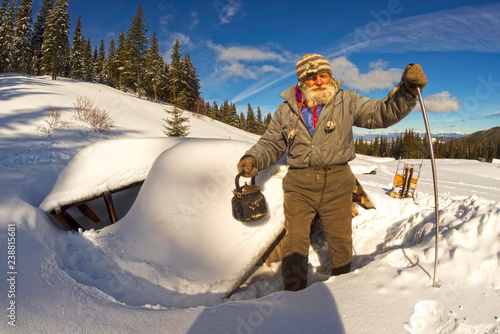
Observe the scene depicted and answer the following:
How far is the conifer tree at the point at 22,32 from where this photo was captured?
31188mm

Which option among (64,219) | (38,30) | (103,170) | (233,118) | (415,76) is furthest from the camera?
(233,118)

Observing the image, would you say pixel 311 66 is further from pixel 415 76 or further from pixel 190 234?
pixel 190 234

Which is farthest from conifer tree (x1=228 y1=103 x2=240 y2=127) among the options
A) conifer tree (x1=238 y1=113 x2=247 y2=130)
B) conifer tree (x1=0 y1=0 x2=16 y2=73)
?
conifer tree (x1=0 y1=0 x2=16 y2=73)

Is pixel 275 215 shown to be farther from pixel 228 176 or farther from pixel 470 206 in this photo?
pixel 470 206

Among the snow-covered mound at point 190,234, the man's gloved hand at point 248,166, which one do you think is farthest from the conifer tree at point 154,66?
the man's gloved hand at point 248,166

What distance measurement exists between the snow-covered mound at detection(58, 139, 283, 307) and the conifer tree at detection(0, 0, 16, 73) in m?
44.5

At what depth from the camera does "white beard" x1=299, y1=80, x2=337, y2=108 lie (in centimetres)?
223

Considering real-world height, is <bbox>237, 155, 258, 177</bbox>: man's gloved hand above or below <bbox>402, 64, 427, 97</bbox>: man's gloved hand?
below

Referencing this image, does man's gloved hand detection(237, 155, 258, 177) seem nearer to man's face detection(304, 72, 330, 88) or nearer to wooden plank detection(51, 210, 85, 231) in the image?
man's face detection(304, 72, 330, 88)

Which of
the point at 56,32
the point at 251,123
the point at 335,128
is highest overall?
the point at 56,32

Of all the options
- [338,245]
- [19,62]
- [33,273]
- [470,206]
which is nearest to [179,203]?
[33,273]

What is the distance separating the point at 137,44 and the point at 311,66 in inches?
1492

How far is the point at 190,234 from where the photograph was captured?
2.42 m

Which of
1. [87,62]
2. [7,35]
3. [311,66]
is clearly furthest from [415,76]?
[87,62]
